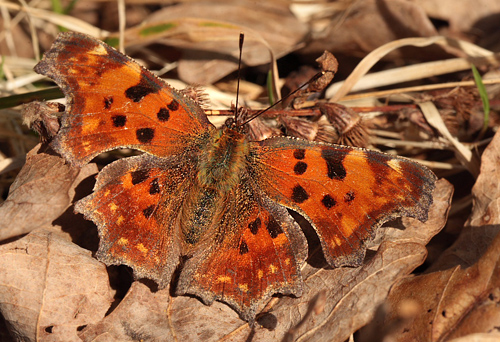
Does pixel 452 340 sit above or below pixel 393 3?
below

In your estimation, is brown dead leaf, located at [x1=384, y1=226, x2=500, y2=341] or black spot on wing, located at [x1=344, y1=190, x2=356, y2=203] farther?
black spot on wing, located at [x1=344, y1=190, x2=356, y2=203]

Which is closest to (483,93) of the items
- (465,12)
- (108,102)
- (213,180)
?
(465,12)

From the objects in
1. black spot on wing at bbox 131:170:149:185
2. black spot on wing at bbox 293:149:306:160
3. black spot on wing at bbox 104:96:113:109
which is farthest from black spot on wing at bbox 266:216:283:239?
black spot on wing at bbox 104:96:113:109

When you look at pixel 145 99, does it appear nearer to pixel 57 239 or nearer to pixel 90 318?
pixel 57 239

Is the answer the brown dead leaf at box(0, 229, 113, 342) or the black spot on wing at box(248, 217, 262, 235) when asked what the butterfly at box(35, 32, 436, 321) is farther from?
the brown dead leaf at box(0, 229, 113, 342)

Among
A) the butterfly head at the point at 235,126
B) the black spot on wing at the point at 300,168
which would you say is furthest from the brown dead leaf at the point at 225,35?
the black spot on wing at the point at 300,168

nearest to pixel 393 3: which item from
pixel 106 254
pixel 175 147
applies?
pixel 175 147
